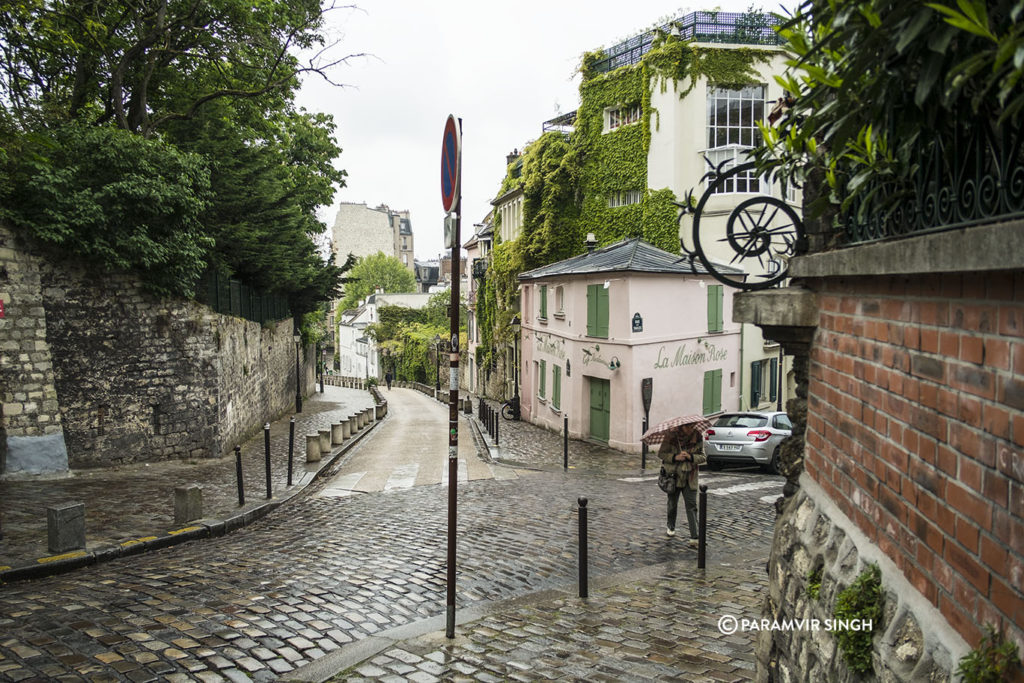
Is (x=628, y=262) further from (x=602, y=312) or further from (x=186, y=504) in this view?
(x=186, y=504)

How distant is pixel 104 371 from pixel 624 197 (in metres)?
20.5

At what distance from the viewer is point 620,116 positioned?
Answer: 95.7 feet

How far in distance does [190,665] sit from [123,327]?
11.0 metres

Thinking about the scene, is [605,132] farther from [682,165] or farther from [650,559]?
[650,559]

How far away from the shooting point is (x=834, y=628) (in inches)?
120

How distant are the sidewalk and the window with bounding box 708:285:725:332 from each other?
40.3 feet

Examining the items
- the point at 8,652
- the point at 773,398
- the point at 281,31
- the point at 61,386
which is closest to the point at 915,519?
the point at 8,652

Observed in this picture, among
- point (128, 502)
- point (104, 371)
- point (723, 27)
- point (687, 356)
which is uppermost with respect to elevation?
point (723, 27)

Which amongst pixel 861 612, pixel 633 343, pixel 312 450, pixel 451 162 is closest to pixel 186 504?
pixel 312 450

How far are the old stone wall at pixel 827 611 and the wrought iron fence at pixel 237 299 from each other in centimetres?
1487

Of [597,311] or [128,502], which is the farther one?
[597,311]

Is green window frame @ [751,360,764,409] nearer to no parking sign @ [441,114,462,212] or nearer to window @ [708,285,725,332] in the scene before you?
window @ [708,285,725,332]

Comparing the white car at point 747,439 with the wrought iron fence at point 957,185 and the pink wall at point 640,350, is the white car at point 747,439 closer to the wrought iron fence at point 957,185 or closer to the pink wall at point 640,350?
the pink wall at point 640,350

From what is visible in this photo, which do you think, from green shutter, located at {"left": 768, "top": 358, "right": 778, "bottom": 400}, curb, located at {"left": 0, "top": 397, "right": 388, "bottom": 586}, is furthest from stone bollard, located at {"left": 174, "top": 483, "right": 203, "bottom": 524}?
green shutter, located at {"left": 768, "top": 358, "right": 778, "bottom": 400}
